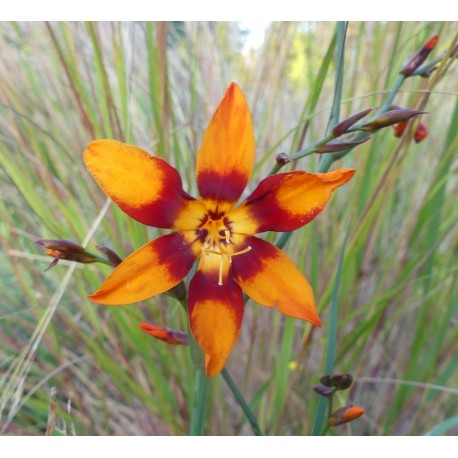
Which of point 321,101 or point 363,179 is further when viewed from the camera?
point 321,101

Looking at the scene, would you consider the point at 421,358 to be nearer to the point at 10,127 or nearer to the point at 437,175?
the point at 437,175

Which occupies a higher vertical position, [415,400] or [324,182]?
[324,182]

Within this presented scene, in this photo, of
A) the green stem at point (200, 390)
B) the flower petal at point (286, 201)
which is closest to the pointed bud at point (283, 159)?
the flower petal at point (286, 201)

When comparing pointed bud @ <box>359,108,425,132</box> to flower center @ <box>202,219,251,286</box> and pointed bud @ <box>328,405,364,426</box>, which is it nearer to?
flower center @ <box>202,219,251,286</box>

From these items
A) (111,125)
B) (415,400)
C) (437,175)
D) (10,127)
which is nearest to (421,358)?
(415,400)

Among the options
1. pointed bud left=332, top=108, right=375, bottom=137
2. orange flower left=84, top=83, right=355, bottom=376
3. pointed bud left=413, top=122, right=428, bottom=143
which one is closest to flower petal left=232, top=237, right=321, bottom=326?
orange flower left=84, top=83, right=355, bottom=376

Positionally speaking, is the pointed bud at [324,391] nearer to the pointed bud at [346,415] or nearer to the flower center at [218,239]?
the pointed bud at [346,415]
